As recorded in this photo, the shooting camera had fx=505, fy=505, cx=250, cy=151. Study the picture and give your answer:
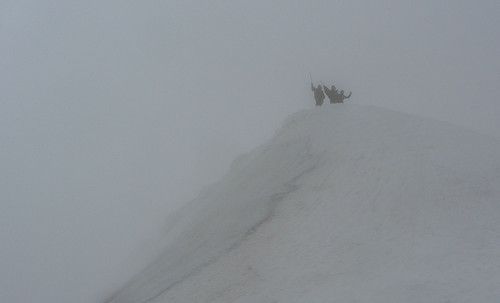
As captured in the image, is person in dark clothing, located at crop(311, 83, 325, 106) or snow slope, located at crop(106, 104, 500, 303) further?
person in dark clothing, located at crop(311, 83, 325, 106)

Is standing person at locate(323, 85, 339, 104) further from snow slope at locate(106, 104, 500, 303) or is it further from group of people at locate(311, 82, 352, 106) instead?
snow slope at locate(106, 104, 500, 303)

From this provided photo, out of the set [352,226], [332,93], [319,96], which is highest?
[319,96]

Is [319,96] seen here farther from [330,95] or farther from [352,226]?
[352,226]

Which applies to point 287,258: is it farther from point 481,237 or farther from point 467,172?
point 467,172

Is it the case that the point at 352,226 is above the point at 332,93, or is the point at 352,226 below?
below

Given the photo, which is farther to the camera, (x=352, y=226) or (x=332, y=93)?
(x=332, y=93)

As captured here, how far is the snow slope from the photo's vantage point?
34.9ft

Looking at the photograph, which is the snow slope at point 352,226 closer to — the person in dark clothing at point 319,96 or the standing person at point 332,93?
the standing person at point 332,93

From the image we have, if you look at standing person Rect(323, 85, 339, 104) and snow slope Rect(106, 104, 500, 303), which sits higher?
standing person Rect(323, 85, 339, 104)

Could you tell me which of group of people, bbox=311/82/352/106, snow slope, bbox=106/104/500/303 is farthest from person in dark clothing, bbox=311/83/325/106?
snow slope, bbox=106/104/500/303

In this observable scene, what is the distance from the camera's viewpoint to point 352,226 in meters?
14.0

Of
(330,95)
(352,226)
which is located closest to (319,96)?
(330,95)

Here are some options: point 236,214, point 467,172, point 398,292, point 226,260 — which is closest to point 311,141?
point 236,214

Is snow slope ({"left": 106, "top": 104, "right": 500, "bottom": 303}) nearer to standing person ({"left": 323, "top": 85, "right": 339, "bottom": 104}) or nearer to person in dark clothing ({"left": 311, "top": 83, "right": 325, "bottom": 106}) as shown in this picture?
standing person ({"left": 323, "top": 85, "right": 339, "bottom": 104})
